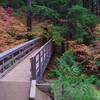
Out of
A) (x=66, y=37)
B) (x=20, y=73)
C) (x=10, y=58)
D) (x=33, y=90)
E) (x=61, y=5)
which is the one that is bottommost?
(x=33, y=90)

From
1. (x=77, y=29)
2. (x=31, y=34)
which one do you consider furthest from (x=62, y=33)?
(x=31, y=34)

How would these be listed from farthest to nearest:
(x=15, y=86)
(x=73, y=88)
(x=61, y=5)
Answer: (x=61, y=5) → (x=15, y=86) → (x=73, y=88)

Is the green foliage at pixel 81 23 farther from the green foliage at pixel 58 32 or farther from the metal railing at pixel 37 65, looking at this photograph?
the metal railing at pixel 37 65

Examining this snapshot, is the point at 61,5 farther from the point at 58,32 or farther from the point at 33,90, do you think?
the point at 33,90

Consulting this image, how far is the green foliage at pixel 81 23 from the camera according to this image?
1841 centimetres

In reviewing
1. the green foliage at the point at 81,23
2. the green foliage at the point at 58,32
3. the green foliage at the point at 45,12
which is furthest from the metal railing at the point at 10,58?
the green foliage at the point at 45,12

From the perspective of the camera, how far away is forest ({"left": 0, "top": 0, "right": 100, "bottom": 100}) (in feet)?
28.8

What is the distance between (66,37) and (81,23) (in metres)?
1.42

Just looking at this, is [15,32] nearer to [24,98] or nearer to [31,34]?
[31,34]

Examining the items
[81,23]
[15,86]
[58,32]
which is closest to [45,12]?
[58,32]

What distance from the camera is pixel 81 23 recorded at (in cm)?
1884

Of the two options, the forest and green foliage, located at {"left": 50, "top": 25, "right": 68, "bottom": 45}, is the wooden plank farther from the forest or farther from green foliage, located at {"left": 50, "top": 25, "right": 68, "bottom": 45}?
green foliage, located at {"left": 50, "top": 25, "right": 68, "bottom": 45}

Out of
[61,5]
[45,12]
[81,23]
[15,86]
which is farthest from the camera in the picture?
[61,5]

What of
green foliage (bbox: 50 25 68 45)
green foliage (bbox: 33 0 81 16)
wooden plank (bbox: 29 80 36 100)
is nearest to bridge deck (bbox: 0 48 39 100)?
wooden plank (bbox: 29 80 36 100)
